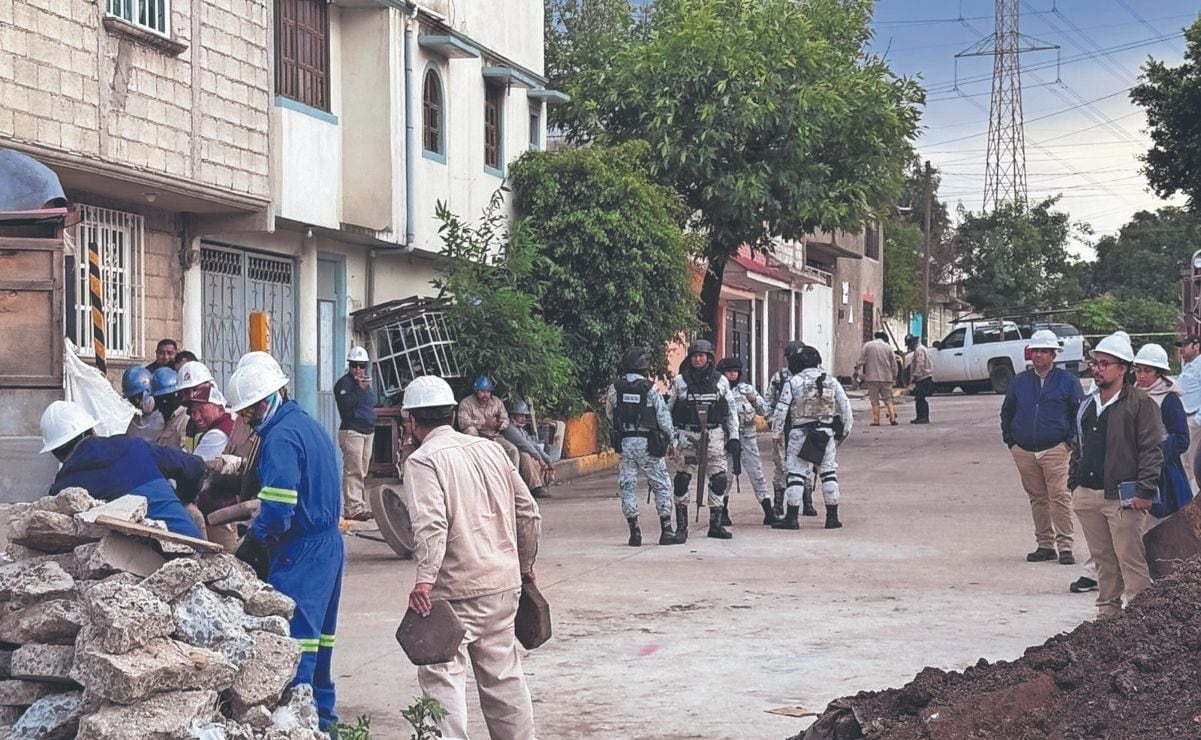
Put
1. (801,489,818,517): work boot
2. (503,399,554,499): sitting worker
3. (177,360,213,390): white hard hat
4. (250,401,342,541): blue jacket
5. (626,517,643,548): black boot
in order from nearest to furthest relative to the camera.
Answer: (250,401,342,541): blue jacket, (177,360,213,390): white hard hat, (626,517,643,548): black boot, (801,489,818,517): work boot, (503,399,554,499): sitting worker

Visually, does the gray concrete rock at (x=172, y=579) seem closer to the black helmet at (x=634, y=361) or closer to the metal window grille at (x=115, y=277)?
the black helmet at (x=634, y=361)

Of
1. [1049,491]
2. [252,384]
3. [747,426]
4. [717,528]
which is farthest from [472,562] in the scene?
[747,426]

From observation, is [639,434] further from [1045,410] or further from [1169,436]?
[1169,436]

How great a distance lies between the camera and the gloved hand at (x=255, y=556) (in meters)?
6.86

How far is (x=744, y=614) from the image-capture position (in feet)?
34.3

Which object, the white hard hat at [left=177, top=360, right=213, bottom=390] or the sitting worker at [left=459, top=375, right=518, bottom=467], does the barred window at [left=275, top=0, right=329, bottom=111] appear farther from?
the white hard hat at [left=177, top=360, right=213, bottom=390]

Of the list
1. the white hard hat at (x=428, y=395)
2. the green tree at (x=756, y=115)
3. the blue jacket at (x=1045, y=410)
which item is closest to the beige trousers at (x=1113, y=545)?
the blue jacket at (x=1045, y=410)

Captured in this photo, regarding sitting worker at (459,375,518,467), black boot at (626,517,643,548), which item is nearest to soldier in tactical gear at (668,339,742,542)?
black boot at (626,517,643,548)

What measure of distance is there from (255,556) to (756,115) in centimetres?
1824

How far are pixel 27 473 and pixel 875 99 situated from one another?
1679 centimetres

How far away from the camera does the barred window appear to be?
17.5 m

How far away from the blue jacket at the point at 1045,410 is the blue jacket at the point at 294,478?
7.12m

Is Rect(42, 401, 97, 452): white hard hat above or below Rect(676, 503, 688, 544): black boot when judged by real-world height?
above

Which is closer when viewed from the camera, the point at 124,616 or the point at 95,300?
the point at 124,616
